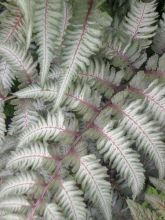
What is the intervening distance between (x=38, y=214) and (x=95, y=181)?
0.24 meters

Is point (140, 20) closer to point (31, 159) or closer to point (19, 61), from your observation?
point (19, 61)

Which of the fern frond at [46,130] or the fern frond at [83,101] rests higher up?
the fern frond at [83,101]

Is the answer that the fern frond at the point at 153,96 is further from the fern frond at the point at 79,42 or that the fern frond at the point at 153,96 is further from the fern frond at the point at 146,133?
the fern frond at the point at 79,42

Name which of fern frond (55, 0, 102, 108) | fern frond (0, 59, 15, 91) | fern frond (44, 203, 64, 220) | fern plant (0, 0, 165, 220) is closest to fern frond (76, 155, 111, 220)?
fern plant (0, 0, 165, 220)

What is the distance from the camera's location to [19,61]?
62.4 inches

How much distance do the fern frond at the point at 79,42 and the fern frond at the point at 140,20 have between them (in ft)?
0.72

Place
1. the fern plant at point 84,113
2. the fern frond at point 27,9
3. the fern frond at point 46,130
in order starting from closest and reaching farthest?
1. the fern frond at point 27,9
2. the fern plant at point 84,113
3. the fern frond at point 46,130

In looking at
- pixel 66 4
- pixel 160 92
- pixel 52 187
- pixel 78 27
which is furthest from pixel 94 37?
pixel 52 187

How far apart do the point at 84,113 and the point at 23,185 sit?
1.17ft

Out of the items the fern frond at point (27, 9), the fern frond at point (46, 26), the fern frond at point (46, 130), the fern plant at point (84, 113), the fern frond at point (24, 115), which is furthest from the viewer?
the fern frond at point (24, 115)

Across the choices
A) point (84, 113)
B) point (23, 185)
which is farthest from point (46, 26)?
point (23, 185)

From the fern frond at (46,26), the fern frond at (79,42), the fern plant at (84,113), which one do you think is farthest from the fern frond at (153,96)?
the fern frond at (46,26)

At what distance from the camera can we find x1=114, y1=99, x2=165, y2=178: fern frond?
4.51ft

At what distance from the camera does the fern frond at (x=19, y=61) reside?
1537 millimetres
